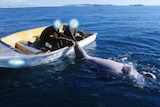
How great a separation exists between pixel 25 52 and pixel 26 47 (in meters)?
1.08

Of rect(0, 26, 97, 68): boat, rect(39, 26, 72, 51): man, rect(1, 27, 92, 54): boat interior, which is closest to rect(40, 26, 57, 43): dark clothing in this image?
rect(39, 26, 72, 51): man

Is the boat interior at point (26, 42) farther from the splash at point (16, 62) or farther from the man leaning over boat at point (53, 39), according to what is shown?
the splash at point (16, 62)

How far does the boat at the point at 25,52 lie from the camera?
50.1 ft

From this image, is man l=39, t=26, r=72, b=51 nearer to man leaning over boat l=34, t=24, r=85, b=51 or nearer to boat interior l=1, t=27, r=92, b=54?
man leaning over boat l=34, t=24, r=85, b=51

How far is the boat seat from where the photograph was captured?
1771 centimetres

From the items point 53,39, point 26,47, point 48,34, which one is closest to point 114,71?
point 53,39

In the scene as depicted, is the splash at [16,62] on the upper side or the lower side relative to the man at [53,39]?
lower

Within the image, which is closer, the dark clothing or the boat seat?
the boat seat

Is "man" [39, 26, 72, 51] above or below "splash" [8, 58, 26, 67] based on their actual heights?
above

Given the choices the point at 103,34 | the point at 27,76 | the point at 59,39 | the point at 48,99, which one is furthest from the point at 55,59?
the point at 103,34

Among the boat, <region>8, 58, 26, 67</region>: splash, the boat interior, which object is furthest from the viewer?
the boat interior

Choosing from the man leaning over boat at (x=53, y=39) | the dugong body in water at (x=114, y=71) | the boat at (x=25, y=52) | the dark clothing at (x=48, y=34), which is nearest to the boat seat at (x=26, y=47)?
the boat at (x=25, y=52)

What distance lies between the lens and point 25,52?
56.7 ft

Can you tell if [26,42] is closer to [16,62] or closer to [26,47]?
[26,47]
